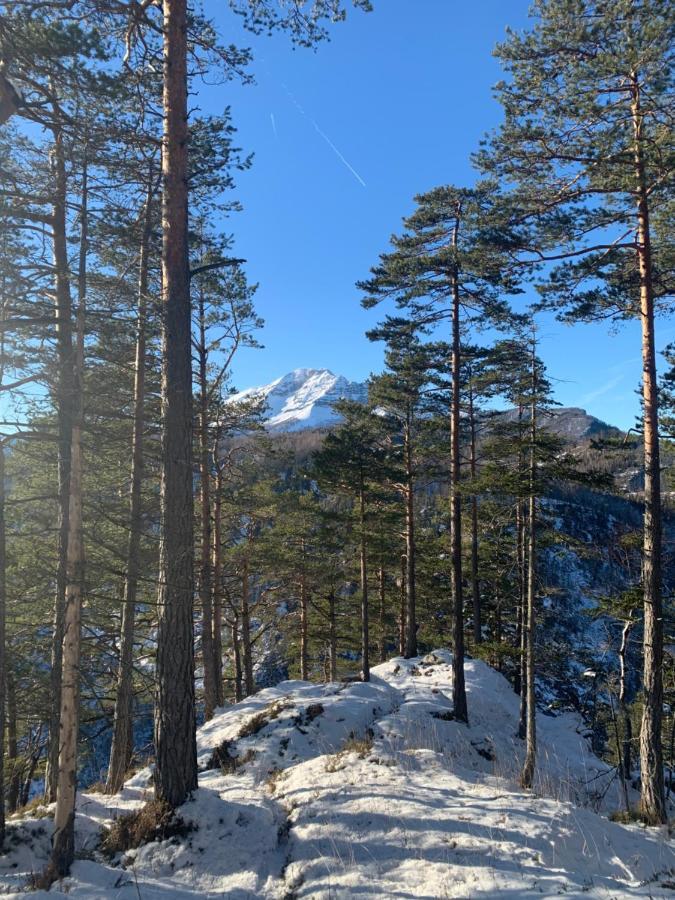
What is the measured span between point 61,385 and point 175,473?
1.94m

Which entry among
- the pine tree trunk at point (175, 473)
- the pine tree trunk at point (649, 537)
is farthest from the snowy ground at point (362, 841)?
the pine tree trunk at point (649, 537)

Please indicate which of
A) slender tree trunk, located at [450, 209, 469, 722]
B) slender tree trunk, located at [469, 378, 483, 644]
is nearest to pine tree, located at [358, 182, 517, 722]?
slender tree trunk, located at [450, 209, 469, 722]

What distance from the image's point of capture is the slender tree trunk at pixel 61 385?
6.18 m

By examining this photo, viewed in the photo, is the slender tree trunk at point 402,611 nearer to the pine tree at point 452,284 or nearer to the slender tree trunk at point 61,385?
the pine tree at point 452,284

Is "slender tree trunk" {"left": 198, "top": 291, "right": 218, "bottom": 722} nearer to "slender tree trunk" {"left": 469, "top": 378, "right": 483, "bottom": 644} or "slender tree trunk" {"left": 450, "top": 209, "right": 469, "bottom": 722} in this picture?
"slender tree trunk" {"left": 450, "top": 209, "right": 469, "bottom": 722}

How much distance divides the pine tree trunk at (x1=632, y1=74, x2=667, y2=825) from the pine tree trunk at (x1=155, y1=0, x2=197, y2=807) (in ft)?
22.9

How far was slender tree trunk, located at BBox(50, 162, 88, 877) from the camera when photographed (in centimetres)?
506

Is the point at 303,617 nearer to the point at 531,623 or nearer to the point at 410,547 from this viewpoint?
the point at 410,547

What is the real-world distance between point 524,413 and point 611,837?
1749 cm

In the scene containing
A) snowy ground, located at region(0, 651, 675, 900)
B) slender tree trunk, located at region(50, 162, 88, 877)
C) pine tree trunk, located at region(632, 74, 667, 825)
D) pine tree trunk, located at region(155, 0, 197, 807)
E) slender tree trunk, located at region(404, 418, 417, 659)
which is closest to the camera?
snowy ground, located at region(0, 651, 675, 900)

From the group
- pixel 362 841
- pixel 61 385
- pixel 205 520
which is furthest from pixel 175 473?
pixel 205 520

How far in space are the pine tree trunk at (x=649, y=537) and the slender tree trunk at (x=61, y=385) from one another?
8952 millimetres

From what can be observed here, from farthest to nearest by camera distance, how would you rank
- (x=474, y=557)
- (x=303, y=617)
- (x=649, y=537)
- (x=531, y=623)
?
(x=303, y=617), (x=474, y=557), (x=531, y=623), (x=649, y=537)

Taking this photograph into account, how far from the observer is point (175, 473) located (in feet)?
20.1
